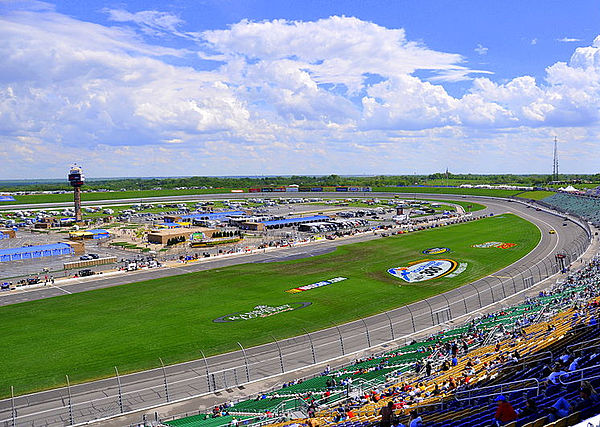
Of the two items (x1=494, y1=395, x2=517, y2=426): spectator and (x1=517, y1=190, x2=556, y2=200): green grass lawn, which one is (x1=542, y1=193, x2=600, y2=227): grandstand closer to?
(x1=517, y1=190, x2=556, y2=200): green grass lawn

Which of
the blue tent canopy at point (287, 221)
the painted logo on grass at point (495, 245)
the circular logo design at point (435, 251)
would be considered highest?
the blue tent canopy at point (287, 221)

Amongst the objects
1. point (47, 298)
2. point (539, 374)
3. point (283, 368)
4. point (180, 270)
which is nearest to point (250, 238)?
point (180, 270)

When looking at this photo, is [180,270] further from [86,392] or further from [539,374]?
[539,374]

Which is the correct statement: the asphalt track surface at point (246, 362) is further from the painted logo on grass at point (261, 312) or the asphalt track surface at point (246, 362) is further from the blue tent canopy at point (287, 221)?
the blue tent canopy at point (287, 221)

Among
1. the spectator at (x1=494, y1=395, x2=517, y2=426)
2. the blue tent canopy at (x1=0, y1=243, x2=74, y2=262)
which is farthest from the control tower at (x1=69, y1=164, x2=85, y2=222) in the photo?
the spectator at (x1=494, y1=395, x2=517, y2=426)

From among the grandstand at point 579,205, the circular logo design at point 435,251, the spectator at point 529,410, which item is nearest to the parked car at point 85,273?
the circular logo design at point 435,251

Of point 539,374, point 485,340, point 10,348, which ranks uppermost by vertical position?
point 539,374
